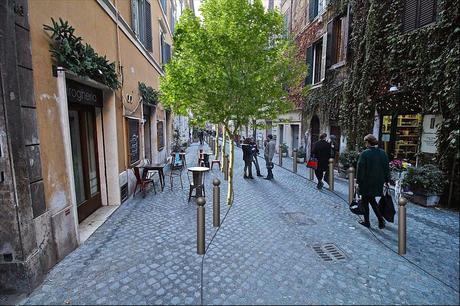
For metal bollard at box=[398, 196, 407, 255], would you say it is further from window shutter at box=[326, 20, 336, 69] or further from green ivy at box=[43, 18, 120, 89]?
window shutter at box=[326, 20, 336, 69]

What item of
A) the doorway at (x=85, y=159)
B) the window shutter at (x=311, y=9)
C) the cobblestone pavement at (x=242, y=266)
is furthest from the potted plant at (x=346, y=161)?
Result: the doorway at (x=85, y=159)

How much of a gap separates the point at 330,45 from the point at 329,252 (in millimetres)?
10009

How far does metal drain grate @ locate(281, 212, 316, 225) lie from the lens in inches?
206

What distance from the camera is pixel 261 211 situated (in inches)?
234

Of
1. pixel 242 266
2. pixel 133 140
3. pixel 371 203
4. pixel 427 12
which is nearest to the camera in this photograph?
pixel 242 266

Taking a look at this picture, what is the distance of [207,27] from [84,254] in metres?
5.07

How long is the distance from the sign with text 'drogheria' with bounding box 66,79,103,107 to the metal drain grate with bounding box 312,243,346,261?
506 centimetres

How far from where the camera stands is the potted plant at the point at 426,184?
238 inches

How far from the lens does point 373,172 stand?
4.61 meters

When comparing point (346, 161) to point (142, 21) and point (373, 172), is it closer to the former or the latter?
point (373, 172)

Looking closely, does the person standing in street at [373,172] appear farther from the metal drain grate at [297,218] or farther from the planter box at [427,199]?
the planter box at [427,199]

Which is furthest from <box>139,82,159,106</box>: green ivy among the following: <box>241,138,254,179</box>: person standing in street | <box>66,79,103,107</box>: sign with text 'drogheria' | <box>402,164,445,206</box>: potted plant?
<box>402,164,445,206</box>: potted plant

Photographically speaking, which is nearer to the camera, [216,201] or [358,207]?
[216,201]

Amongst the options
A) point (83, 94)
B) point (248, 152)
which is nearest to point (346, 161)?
point (248, 152)
